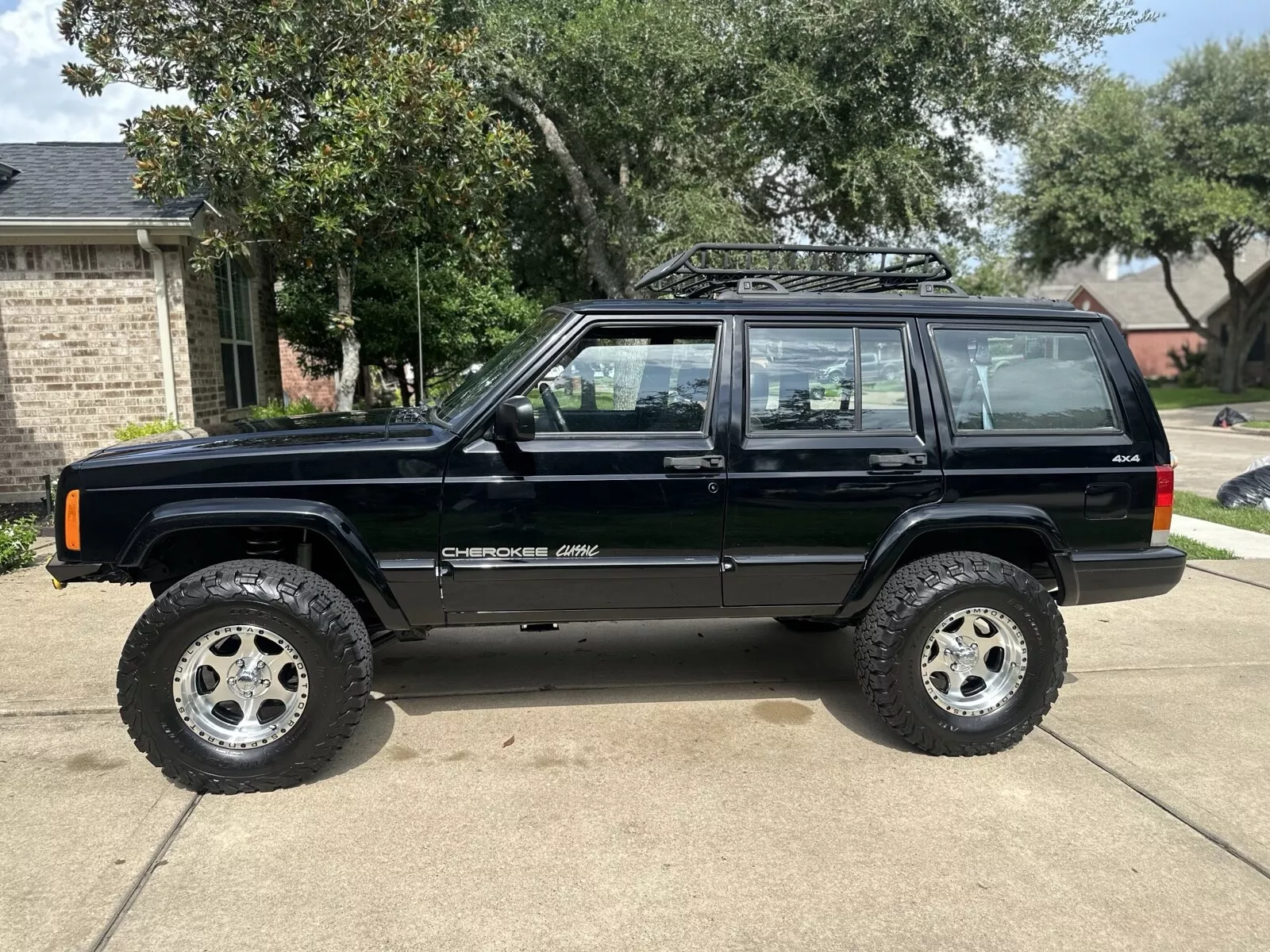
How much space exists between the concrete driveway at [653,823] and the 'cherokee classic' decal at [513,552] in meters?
0.87

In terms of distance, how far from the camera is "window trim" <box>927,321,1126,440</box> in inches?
159

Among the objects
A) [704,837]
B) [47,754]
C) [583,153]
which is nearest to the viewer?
[704,837]

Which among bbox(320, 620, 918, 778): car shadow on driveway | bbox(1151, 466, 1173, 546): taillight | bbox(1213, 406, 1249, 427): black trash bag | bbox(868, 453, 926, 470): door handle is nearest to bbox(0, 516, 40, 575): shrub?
bbox(320, 620, 918, 778): car shadow on driveway

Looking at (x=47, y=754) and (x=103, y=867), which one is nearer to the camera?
(x=103, y=867)

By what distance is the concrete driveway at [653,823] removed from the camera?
2.81 metres

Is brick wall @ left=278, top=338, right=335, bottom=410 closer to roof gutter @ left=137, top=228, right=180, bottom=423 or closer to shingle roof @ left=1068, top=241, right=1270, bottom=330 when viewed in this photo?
roof gutter @ left=137, top=228, right=180, bottom=423

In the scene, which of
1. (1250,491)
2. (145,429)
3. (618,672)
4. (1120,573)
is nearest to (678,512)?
(618,672)

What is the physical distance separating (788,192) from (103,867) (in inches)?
635

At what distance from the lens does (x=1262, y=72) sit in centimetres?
2562

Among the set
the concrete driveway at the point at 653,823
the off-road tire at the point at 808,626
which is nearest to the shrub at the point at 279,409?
the concrete driveway at the point at 653,823

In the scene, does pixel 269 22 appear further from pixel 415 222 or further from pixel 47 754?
pixel 47 754

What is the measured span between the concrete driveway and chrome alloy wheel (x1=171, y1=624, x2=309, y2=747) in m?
0.26

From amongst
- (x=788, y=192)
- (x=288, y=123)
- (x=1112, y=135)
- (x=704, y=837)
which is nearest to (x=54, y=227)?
(x=288, y=123)

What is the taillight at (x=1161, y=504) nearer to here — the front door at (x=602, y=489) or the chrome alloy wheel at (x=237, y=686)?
the front door at (x=602, y=489)
